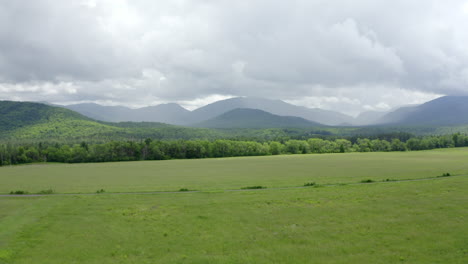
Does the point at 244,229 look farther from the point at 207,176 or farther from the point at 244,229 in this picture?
the point at 207,176

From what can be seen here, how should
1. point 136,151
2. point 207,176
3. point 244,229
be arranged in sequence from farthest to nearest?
1. point 136,151
2. point 207,176
3. point 244,229

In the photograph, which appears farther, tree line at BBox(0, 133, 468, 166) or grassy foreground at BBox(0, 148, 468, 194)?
tree line at BBox(0, 133, 468, 166)

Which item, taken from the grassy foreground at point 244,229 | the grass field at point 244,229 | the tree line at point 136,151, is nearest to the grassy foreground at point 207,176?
the grass field at point 244,229

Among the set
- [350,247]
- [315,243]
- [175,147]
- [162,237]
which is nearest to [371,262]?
[350,247]

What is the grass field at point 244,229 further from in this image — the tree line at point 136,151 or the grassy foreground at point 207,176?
the tree line at point 136,151

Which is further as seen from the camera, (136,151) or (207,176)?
(136,151)

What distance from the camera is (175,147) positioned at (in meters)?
143

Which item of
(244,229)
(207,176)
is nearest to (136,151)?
(207,176)

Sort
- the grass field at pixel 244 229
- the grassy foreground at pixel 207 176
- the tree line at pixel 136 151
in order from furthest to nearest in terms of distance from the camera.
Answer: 1. the tree line at pixel 136 151
2. the grassy foreground at pixel 207 176
3. the grass field at pixel 244 229

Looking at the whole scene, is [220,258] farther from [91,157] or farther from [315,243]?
[91,157]

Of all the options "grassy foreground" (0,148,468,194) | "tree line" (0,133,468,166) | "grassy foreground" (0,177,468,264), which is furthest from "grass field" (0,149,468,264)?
"tree line" (0,133,468,166)

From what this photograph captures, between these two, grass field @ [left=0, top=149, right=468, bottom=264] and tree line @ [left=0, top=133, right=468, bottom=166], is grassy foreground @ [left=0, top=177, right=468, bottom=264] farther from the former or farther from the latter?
tree line @ [left=0, top=133, right=468, bottom=166]

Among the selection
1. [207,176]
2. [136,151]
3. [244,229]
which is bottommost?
[207,176]

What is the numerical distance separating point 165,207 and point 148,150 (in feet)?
376
